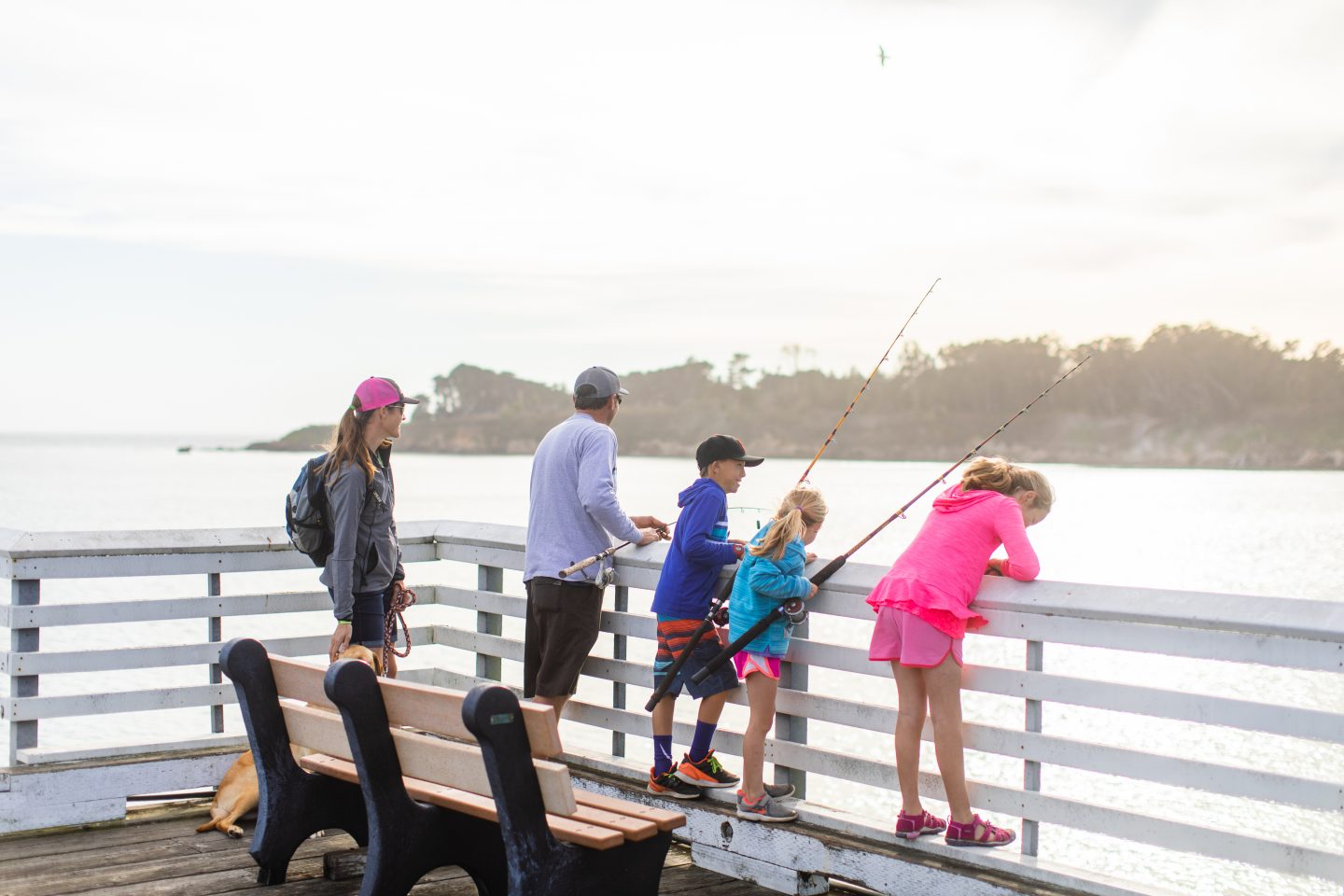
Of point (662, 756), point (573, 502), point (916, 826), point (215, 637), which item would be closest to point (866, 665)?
point (916, 826)

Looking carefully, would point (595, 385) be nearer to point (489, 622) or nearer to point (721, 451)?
point (721, 451)

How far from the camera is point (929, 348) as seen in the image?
123 metres

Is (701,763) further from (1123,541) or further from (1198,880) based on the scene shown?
(1123,541)

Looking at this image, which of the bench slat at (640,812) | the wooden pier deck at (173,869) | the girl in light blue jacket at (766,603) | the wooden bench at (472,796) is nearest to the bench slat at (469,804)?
the wooden bench at (472,796)

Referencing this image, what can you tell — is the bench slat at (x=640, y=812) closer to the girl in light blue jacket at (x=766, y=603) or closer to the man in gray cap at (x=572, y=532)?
the girl in light blue jacket at (x=766, y=603)

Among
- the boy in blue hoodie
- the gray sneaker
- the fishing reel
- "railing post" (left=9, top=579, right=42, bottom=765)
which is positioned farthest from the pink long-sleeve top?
"railing post" (left=9, top=579, right=42, bottom=765)

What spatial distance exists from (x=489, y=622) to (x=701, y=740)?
5.38 ft

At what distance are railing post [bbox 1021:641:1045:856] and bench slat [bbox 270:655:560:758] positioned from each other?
144 cm

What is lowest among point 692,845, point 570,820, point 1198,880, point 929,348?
point 1198,880

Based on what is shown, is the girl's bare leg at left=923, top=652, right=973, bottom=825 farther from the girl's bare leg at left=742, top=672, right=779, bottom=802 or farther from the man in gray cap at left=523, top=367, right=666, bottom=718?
the man in gray cap at left=523, top=367, right=666, bottom=718

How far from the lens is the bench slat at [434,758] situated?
11.3 ft

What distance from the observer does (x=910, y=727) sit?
4.25m

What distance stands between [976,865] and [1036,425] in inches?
4922

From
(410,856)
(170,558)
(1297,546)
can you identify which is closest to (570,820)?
Answer: (410,856)
